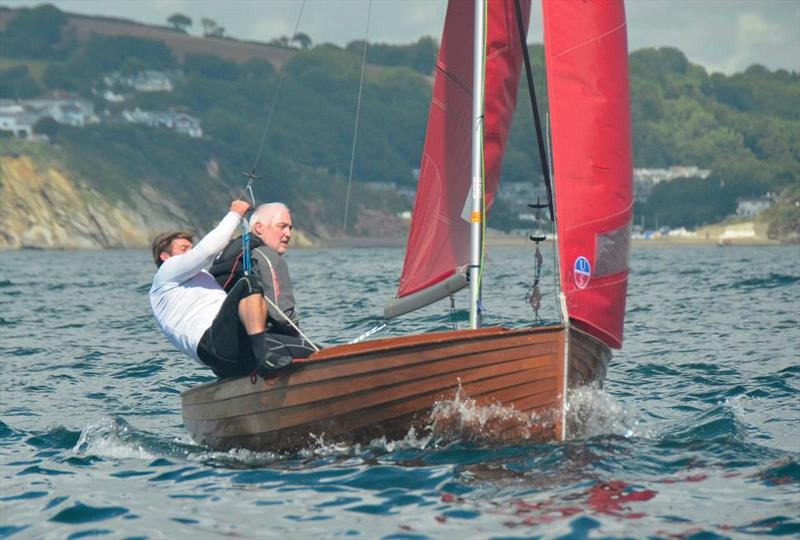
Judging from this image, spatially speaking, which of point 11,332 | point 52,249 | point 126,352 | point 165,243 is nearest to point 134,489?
point 165,243

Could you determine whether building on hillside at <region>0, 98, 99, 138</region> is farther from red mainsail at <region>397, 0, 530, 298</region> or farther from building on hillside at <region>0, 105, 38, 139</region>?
red mainsail at <region>397, 0, 530, 298</region>

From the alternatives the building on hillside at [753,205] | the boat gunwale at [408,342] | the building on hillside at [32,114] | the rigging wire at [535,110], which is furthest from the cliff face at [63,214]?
the boat gunwale at [408,342]

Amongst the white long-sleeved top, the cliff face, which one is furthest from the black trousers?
the cliff face

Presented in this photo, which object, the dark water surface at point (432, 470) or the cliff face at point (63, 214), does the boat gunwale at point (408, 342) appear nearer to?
Result: the dark water surface at point (432, 470)

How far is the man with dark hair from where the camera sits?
1068 cm

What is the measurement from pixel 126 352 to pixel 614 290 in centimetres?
1217

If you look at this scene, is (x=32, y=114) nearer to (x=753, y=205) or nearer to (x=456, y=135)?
(x=753, y=205)

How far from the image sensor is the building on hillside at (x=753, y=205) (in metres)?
188

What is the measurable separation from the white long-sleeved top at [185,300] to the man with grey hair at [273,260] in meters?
0.28

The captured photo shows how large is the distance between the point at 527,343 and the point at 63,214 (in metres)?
131

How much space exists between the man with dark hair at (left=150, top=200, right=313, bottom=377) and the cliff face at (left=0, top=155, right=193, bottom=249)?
12282 centimetres

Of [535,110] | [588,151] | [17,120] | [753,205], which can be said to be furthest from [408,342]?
[753,205]

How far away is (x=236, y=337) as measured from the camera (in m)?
10.9

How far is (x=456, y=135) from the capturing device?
12992 mm
